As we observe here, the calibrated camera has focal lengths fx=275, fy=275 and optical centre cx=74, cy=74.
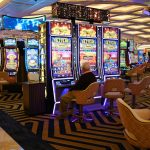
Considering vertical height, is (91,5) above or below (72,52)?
above

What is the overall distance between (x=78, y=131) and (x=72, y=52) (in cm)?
208

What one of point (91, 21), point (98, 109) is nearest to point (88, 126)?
point (98, 109)

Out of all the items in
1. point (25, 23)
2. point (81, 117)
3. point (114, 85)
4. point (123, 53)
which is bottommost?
point (81, 117)

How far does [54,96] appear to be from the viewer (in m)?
5.67

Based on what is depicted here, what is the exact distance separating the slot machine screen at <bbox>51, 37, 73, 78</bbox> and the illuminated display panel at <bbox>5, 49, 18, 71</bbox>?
3.83 m

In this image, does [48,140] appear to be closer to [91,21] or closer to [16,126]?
[16,126]

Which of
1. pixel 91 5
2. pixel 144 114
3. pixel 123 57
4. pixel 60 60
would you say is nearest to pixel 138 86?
pixel 60 60

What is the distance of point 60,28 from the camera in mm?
5766

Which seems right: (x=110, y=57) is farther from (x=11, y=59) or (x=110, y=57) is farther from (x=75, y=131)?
(x=11, y=59)

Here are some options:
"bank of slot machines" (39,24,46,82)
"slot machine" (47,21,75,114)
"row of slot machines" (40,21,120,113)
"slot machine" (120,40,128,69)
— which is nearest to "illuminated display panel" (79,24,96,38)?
"row of slot machines" (40,21,120,113)

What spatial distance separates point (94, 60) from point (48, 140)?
283cm

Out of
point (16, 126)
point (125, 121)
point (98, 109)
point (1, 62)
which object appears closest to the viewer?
point (125, 121)

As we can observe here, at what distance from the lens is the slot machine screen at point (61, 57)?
570 centimetres

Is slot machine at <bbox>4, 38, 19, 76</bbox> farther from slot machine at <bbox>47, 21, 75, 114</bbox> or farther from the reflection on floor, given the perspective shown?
the reflection on floor
